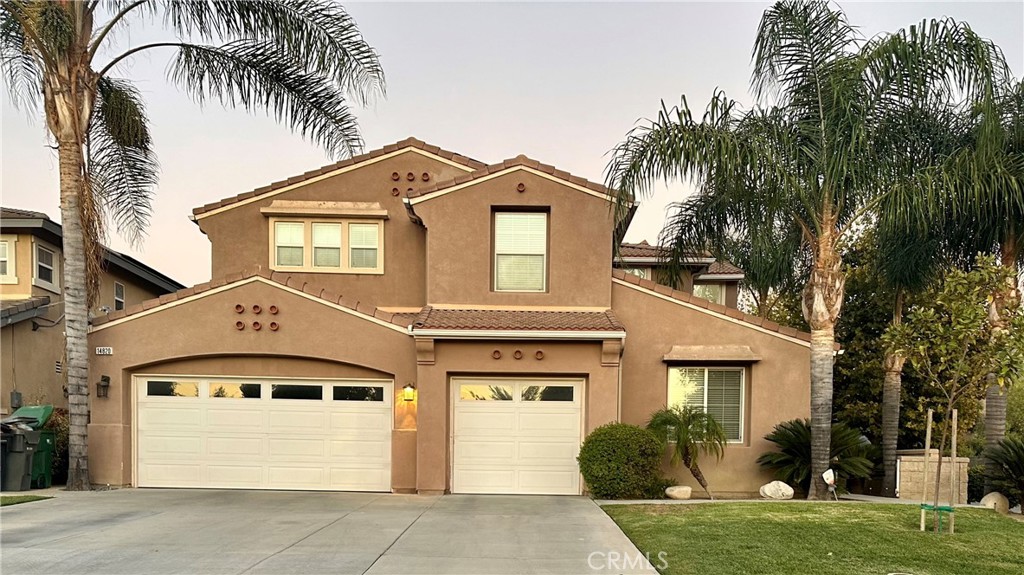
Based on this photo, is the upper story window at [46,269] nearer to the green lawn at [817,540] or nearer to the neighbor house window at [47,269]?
the neighbor house window at [47,269]

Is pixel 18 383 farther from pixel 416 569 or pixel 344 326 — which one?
pixel 416 569

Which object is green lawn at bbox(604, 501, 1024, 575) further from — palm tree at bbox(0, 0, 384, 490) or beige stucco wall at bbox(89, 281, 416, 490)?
palm tree at bbox(0, 0, 384, 490)

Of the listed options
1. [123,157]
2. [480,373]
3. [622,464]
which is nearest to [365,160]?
[123,157]

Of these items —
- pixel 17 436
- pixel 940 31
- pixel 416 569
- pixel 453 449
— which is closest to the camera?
pixel 416 569

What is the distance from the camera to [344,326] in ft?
40.0

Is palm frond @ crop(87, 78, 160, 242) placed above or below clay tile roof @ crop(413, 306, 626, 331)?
above

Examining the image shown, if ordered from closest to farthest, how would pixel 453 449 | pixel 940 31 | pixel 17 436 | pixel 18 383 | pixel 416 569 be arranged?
1. pixel 416 569
2. pixel 940 31
3. pixel 17 436
4. pixel 453 449
5. pixel 18 383

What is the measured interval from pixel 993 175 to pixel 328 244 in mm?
12845

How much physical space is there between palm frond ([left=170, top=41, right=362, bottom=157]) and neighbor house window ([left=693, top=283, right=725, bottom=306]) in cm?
1183

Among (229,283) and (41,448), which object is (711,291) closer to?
(229,283)

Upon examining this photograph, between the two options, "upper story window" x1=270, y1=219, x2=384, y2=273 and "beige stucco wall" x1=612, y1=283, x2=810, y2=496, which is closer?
"beige stucco wall" x1=612, y1=283, x2=810, y2=496

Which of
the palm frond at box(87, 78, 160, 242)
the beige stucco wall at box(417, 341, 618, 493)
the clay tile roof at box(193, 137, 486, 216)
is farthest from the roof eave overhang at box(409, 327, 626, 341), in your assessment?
the palm frond at box(87, 78, 160, 242)

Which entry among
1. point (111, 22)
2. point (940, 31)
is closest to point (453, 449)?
point (111, 22)

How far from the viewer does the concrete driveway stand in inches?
264
